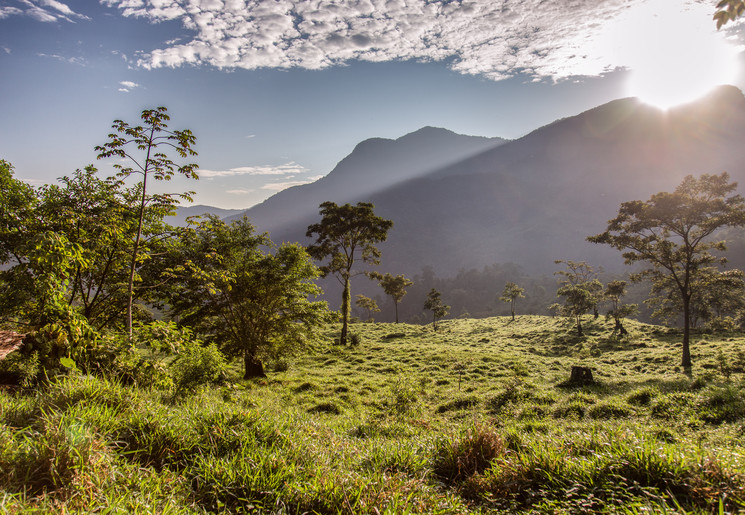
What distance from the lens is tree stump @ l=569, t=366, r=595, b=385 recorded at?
588 inches

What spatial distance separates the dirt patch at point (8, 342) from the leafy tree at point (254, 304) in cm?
625

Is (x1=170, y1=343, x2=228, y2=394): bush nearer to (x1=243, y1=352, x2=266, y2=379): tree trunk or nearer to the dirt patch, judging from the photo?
the dirt patch

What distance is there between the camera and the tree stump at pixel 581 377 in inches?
588

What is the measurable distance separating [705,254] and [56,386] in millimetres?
32755

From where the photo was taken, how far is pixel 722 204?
19656mm

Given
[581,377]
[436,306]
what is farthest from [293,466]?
[436,306]

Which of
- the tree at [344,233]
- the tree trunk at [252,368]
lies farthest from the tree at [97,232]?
the tree at [344,233]

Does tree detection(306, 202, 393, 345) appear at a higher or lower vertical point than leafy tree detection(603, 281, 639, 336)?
higher

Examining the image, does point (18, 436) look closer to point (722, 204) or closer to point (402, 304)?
point (722, 204)

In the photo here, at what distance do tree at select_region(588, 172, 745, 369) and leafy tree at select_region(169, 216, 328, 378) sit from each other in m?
22.0

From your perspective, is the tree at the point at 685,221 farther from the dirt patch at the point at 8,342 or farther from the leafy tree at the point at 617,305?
the dirt patch at the point at 8,342

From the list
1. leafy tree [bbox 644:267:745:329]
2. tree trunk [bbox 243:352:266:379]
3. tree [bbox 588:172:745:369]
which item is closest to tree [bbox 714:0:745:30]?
tree trunk [bbox 243:352:266:379]

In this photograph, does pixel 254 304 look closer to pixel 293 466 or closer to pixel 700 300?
pixel 293 466

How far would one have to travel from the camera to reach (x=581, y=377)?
49.6 ft
